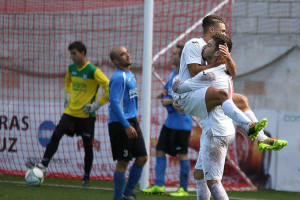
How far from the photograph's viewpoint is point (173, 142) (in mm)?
8086

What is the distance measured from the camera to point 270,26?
1020 centimetres

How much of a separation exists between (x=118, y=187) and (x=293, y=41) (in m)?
4.31

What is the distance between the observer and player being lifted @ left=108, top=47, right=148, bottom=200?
6.69m

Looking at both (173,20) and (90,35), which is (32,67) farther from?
(173,20)

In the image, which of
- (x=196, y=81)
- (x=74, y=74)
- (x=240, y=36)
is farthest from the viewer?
(x=240, y=36)

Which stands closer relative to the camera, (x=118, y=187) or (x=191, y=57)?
(x=191, y=57)

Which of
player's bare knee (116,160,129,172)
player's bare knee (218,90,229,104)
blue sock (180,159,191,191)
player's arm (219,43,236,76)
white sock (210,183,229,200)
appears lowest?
blue sock (180,159,191,191)

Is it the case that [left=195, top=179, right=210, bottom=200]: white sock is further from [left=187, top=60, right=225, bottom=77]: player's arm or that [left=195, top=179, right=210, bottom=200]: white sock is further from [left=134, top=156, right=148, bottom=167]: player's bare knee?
[left=134, top=156, right=148, bottom=167]: player's bare knee

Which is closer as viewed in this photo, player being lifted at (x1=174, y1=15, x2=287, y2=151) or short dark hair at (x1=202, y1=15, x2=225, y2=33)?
player being lifted at (x1=174, y1=15, x2=287, y2=151)

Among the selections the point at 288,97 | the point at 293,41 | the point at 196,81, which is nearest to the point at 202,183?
the point at 196,81

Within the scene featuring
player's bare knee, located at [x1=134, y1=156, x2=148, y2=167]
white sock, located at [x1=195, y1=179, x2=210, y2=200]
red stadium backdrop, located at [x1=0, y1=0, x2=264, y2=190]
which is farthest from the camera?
red stadium backdrop, located at [x1=0, y1=0, x2=264, y2=190]

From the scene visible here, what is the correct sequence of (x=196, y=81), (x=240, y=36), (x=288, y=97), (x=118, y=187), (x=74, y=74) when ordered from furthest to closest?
(x=240, y=36)
(x=288, y=97)
(x=74, y=74)
(x=118, y=187)
(x=196, y=81)

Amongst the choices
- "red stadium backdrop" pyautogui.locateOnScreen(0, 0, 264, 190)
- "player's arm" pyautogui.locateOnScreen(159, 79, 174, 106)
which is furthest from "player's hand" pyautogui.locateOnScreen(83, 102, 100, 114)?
"red stadium backdrop" pyautogui.locateOnScreen(0, 0, 264, 190)

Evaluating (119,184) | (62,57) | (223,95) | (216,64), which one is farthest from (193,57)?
(62,57)
